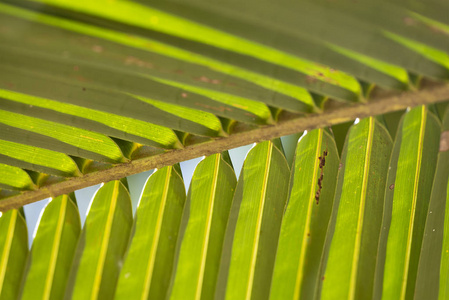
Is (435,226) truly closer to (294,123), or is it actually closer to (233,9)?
(294,123)

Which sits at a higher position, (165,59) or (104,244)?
(165,59)

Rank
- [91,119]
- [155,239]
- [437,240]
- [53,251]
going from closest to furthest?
[437,240]
[91,119]
[155,239]
[53,251]

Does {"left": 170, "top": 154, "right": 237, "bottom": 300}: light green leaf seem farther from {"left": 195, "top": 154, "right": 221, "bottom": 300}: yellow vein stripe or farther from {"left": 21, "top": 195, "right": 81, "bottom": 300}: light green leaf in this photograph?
{"left": 21, "top": 195, "right": 81, "bottom": 300}: light green leaf

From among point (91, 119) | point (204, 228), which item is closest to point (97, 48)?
point (91, 119)

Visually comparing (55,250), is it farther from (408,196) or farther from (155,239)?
(408,196)

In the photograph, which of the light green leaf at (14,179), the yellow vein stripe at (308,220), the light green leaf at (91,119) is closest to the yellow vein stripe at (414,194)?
the yellow vein stripe at (308,220)

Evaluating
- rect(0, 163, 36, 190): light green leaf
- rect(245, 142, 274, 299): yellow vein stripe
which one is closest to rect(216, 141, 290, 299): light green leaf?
rect(245, 142, 274, 299): yellow vein stripe

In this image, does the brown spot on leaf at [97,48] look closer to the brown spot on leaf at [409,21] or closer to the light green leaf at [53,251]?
the brown spot on leaf at [409,21]

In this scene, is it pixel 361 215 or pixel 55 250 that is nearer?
pixel 361 215

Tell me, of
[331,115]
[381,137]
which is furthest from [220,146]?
[381,137]
